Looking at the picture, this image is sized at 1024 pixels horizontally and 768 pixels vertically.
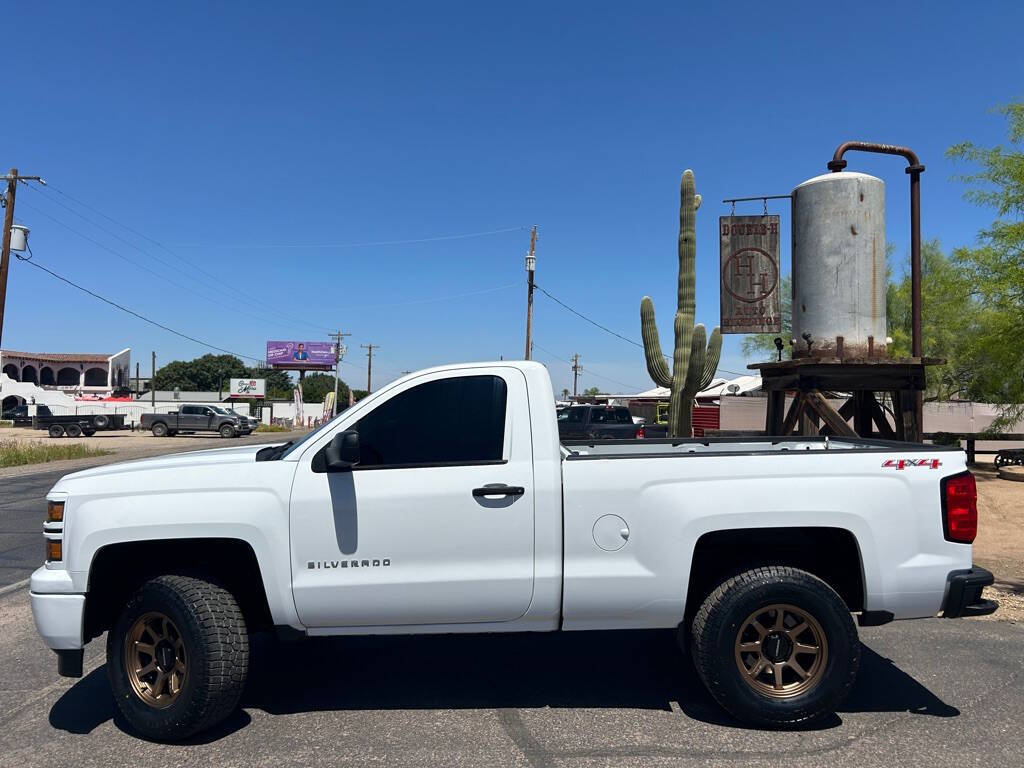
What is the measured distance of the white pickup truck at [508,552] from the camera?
3857mm

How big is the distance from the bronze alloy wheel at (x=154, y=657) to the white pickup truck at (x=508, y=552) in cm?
1

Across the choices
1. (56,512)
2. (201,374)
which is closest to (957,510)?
(56,512)

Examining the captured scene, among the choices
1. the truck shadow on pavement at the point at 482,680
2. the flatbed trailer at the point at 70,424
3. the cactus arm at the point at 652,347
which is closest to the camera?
the truck shadow on pavement at the point at 482,680

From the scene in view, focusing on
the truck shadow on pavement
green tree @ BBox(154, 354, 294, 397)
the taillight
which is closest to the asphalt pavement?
the truck shadow on pavement

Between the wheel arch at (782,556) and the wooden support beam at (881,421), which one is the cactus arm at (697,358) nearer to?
the wooden support beam at (881,421)

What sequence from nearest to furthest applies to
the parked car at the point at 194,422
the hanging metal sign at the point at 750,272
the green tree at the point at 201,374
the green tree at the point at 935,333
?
the hanging metal sign at the point at 750,272 → the green tree at the point at 935,333 → the parked car at the point at 194,422 → the green tree at the point at 201,374

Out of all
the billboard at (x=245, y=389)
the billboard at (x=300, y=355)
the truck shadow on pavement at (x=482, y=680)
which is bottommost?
the truck shadow on pavement at (x=482, y=680)

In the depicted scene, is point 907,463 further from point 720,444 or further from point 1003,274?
point 1003,274

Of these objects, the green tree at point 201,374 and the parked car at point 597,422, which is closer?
the parked car at point 597,422

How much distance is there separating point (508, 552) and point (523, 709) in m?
0.98

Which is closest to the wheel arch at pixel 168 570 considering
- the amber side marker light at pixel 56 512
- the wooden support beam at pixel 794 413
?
the amber side marker light at pixel 56 512

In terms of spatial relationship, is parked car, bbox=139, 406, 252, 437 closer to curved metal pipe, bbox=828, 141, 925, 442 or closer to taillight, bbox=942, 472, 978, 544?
curved metal pipe, bbox=828, 141, 925, 442

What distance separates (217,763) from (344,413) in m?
1.80

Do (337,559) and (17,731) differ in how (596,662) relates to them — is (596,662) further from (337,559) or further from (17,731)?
(17,731)
